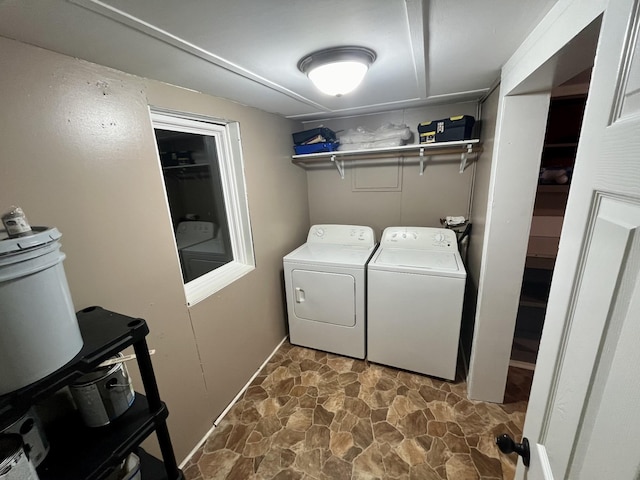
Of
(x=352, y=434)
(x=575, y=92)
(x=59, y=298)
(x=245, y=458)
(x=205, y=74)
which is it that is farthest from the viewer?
(x=575, y=92)

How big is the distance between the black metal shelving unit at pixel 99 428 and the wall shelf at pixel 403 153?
203 cm

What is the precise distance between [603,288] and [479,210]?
169 centimetres

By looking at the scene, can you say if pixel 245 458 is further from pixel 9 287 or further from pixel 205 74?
pixel 205 74

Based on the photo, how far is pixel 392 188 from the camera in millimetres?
2707

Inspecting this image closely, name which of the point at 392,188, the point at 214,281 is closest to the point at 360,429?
the point at 214,281

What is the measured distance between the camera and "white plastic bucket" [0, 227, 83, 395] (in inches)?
24.6

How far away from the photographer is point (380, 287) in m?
2.10

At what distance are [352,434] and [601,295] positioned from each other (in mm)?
1744

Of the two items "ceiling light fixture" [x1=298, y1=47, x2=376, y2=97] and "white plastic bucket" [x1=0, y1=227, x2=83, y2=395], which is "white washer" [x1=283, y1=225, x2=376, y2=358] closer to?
"ceiling light fixture" [x1=298, y1=47, x2=376, y2=97]

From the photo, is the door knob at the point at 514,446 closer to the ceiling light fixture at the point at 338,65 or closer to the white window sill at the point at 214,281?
the ceiling light fixture at the point at 338,65

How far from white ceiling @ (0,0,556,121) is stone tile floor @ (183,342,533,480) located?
217 centimetres

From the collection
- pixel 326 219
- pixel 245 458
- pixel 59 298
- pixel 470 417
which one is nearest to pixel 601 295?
pixel 59 298

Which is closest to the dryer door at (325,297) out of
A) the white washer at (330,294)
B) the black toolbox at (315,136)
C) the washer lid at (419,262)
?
the white washer at (330,294)

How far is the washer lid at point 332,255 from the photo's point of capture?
2.23m
